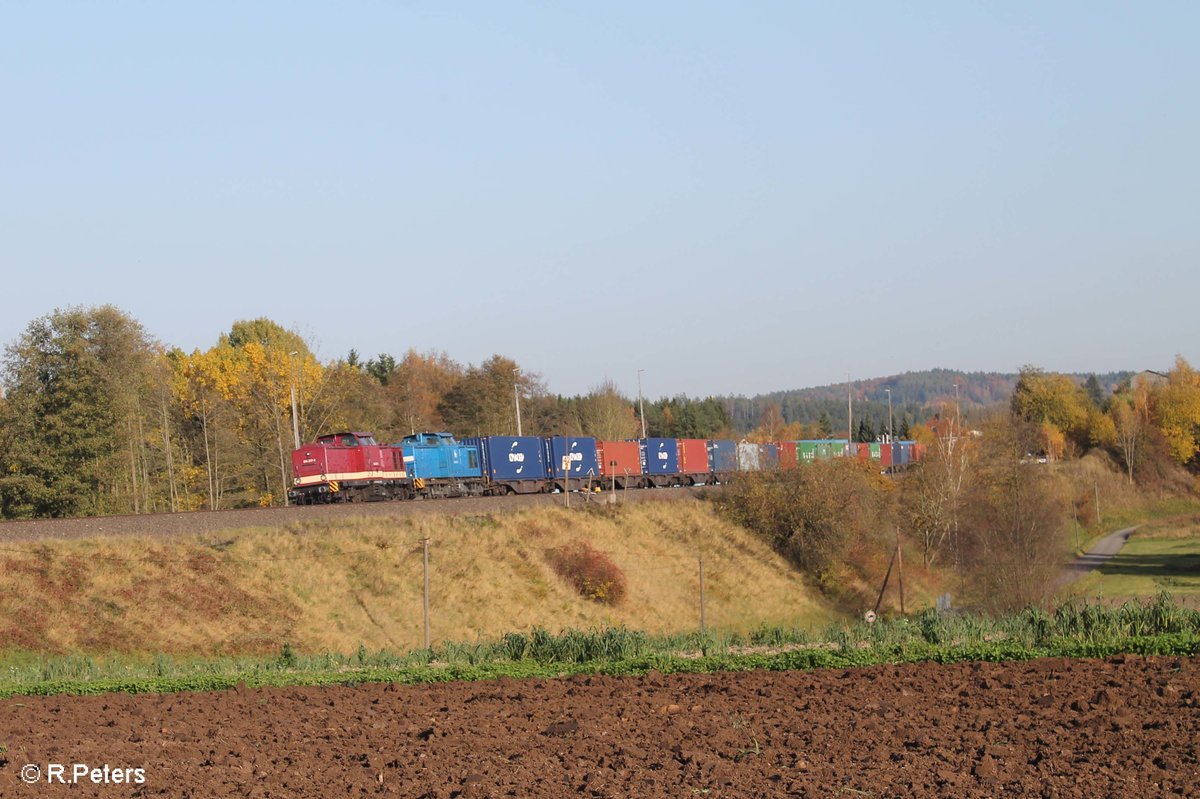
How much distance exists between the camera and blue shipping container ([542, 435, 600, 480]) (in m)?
57.2

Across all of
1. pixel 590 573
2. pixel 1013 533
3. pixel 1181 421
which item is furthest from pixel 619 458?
pixel 1181 421

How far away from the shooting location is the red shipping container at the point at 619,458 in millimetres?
59750

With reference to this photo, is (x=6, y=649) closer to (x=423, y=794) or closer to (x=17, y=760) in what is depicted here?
(x=17, y=760)

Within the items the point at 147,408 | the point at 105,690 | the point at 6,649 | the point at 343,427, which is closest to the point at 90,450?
the point at 147,408

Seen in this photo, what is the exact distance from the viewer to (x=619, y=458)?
6091 cm

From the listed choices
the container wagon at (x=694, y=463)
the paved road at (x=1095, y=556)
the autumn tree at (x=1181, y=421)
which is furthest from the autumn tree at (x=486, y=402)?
the autumn tree at (x=1181, y=421)

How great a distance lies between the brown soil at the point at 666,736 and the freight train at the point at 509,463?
29.6 m

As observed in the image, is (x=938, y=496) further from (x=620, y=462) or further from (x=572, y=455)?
(x=572, y=455)

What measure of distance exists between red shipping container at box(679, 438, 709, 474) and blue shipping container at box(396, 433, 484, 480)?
17.4 m

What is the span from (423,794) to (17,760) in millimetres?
4637

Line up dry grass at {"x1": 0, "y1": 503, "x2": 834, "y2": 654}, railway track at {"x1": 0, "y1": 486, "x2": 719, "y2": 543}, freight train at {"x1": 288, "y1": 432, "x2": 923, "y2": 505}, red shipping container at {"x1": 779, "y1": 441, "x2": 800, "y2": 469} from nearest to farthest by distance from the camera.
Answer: dry grass at {"x1": 0, "y1": 503, "x2": 834, "y2": 654} < railway track at {"x1": 0, "y1": 486, "x2": 719, "y2": 543} < freight train at {"x1": 288, "y1": 432, "x2": 923, "y2": 505} < red shipping container at {"x1": 779, "y1": 441, "x2": 800, "y2": 469}

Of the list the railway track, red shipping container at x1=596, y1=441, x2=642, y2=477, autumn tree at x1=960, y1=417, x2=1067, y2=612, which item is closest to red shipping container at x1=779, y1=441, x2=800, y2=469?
red shipping container at x1=596, y1=441, x2=642, y2=477

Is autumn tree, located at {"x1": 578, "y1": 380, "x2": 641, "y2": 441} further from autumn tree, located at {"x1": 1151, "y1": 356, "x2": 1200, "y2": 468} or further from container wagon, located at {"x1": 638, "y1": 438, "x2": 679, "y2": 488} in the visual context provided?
autumn tree, located at {"x1": 1151, "y1": 356, "x2": 1200, "y2": 468}

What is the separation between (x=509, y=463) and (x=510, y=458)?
0.26 metres
